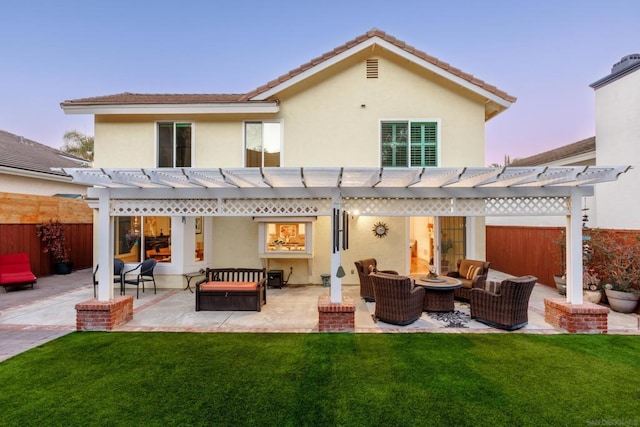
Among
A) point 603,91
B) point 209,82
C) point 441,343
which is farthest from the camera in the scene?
point 209,82

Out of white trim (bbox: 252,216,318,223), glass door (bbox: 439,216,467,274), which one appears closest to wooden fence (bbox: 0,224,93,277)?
white trim (bbox: 252,216,318,223)

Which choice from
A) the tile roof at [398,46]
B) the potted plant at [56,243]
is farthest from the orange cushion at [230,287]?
the potted plant at [56,243]

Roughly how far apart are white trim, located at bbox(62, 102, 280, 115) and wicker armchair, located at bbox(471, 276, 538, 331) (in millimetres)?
8472

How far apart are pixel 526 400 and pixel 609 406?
1.02m

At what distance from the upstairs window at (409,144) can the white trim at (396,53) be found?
1.58m

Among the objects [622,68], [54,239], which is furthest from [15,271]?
[622,68]

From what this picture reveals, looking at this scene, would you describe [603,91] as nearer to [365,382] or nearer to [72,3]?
[365,382]

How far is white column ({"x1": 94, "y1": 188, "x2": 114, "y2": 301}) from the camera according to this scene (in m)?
6.68

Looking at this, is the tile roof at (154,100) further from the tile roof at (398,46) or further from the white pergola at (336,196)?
the white pergola at (336,196)

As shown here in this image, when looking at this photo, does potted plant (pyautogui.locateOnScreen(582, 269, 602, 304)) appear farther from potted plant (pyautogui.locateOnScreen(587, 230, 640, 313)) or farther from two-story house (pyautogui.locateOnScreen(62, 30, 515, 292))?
two-story house (pyautogui.locateOnScreen(62, 30, 515, 292))

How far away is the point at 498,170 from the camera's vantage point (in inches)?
207

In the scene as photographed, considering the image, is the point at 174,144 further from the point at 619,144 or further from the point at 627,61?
the point at 627,61

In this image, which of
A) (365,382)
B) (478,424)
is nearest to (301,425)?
(365,382)

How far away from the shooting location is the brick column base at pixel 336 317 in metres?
6.36
